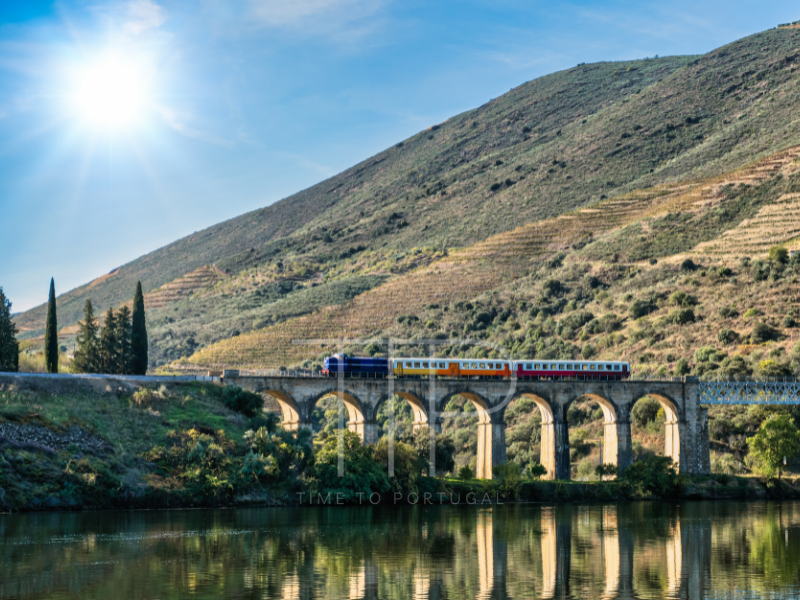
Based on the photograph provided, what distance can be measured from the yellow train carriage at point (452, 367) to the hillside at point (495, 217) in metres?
30.2

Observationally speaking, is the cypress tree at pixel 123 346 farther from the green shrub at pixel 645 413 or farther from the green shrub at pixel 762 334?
the green shrub at pixel 762 334

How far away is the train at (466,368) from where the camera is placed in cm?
5822

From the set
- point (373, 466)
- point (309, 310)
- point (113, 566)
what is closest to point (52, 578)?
point (113, 566)

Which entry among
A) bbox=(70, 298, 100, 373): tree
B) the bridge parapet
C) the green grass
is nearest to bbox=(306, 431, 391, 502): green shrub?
the green grass

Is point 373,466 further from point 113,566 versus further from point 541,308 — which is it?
point 541,308

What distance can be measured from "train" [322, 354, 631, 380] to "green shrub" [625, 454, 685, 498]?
6735 mm

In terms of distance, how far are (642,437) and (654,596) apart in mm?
48106

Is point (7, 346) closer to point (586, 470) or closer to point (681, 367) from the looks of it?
point (586, 470)

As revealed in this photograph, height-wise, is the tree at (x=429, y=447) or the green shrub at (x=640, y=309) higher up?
the green shrub at (x=640, y=309)

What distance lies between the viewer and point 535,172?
5369 inches

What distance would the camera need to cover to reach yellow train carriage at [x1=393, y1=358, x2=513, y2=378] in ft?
194

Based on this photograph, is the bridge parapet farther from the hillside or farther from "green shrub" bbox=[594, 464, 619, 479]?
the hillside

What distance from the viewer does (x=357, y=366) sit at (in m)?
58.4

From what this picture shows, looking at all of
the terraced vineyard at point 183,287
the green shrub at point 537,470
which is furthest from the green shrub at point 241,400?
the terraced vineyard at point 183,287
